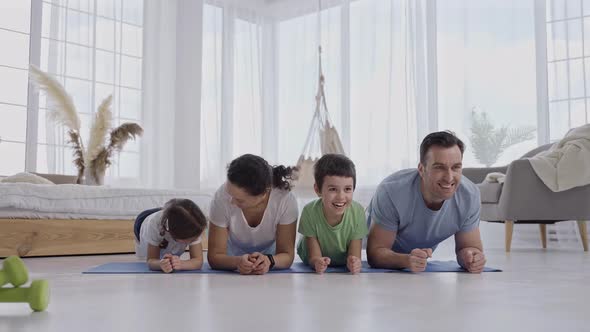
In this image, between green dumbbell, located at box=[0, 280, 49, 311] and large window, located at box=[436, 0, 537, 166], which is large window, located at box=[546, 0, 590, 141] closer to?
large window, located at box=[436, 0, 537, 166]

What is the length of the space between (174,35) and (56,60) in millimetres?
1283

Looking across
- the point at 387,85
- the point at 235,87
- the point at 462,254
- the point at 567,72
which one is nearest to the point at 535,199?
the point at 567,72

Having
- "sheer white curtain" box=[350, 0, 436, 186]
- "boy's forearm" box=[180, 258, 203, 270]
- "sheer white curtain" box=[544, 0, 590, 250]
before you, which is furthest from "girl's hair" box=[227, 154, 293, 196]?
"sheer white curtain" box=[350, 0, 436, 186]

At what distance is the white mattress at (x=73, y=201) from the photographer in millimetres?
3014

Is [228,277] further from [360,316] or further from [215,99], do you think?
[215,99]

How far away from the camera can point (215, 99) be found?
6.36 metres

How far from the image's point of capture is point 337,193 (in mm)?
2105

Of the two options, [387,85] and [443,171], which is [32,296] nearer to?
[443,171]

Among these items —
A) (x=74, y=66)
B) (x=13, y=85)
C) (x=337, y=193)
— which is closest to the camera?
(x=337, y=193)

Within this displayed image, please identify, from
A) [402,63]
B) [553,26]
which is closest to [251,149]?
[402,63]

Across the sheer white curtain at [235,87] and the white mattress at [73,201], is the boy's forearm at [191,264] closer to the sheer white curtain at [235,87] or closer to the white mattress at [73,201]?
the white mattress at [73,201]

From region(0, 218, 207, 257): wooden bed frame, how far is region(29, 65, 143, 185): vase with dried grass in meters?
0.72

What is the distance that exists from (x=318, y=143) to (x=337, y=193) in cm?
314

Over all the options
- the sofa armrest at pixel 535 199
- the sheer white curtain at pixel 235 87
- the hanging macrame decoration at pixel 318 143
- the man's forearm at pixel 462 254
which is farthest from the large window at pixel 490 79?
the man's forearm at pixel 462 254
